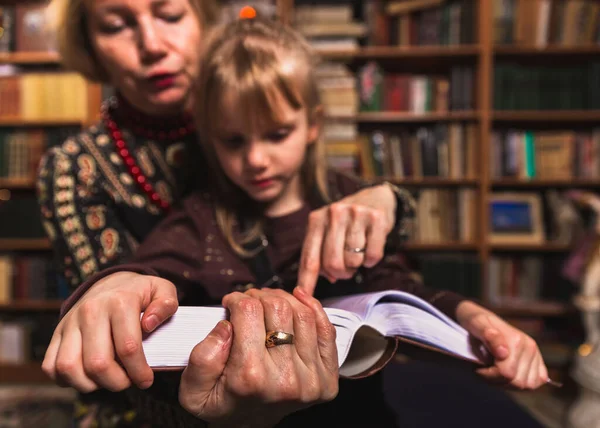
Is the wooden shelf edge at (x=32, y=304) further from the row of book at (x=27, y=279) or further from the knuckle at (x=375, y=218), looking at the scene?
the knuckle at (x=375, y=218)

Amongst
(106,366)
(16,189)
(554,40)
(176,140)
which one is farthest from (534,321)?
(16,189)

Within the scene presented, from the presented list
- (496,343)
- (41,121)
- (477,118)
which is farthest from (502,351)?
(41,121)

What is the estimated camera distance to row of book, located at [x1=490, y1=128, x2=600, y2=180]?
2.78 metres

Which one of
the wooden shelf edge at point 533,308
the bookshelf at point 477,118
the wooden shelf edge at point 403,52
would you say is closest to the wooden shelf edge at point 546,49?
the bookshelf at point 477,118

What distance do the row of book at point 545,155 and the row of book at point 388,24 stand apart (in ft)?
2.01

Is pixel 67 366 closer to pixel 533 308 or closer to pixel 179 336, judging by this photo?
pixel 179 336

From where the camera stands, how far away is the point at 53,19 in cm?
98

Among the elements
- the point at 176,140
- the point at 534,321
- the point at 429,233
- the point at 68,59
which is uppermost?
the point at 68,59

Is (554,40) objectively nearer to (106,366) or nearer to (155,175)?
(155,175)

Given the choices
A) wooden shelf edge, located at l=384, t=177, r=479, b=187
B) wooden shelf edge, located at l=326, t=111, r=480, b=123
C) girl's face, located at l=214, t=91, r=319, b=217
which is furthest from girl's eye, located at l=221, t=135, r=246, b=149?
wooden shelf edge, located at l=384, t=177, r=479, b=187

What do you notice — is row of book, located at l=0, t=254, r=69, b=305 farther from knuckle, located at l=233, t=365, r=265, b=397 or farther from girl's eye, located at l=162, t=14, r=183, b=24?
knuckle, located at l=233, t=365, r=265, b=397

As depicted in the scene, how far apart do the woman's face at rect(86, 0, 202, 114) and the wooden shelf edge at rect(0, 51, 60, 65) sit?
7.28ft

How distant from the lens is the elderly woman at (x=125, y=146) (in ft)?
2.83

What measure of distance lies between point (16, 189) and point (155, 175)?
96.7 inches
